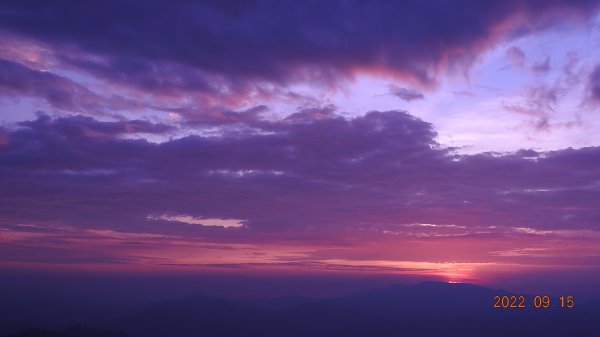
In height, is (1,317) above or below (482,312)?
below

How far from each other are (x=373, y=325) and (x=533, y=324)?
5231cm

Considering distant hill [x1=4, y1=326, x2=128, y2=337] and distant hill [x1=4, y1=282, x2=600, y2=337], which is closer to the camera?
distant hill [x1=4, y1=326, x2=128, y2=337]

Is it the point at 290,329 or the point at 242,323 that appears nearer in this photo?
the point at 290,329

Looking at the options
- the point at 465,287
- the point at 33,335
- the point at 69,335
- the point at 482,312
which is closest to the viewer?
the point at 33,335

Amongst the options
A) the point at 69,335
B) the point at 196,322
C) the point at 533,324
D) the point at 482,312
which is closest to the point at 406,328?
the point at 482,312

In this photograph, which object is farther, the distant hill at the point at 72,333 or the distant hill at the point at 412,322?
the distant hill at the point at 412,322

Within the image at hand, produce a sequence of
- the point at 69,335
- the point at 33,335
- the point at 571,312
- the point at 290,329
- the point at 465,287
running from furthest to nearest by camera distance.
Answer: the point at 465,287 → the point at 290,329 → the point at 571,312 → the point at 69,335 → the point at 33,335

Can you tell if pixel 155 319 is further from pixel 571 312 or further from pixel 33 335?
pixel 571 312

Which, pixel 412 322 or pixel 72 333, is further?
pixel 412 322

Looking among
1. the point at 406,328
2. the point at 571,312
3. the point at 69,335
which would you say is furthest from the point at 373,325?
the point at 69,335

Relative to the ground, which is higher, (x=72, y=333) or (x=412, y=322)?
(x=72, y=333)

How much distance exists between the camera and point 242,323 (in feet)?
625

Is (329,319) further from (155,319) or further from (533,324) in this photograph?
(533,324)

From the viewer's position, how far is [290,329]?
6924 inches
